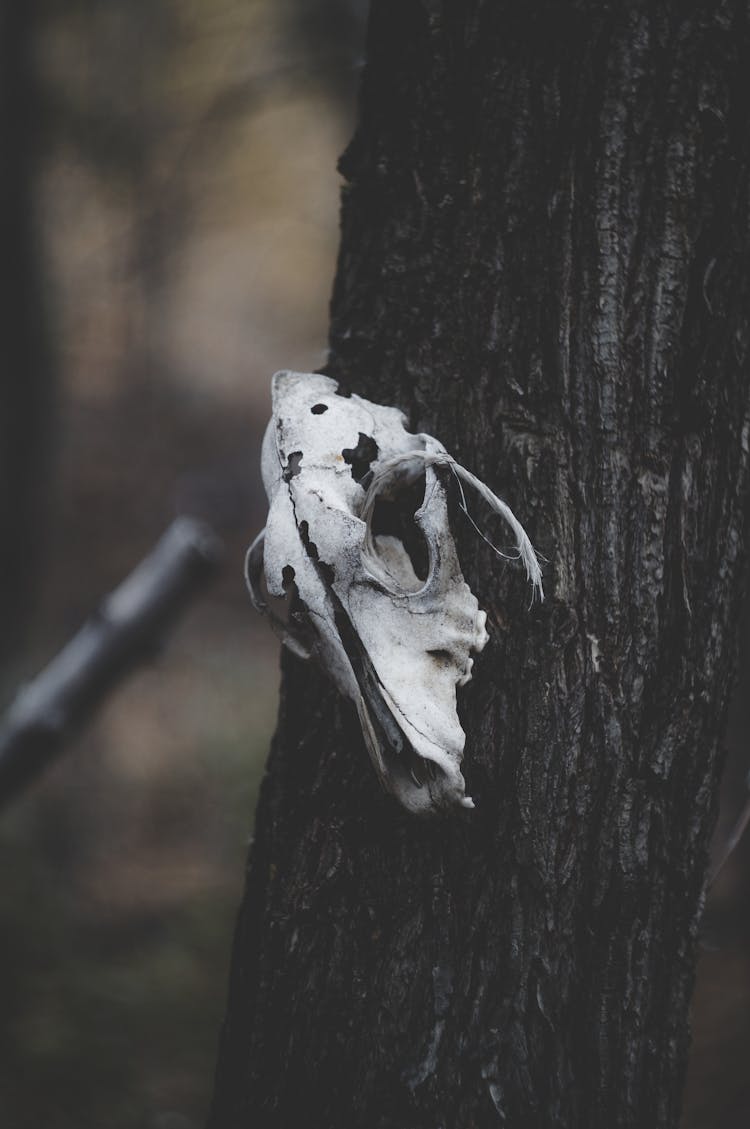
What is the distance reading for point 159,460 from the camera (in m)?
12.0

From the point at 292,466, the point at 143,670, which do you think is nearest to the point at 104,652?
the point at 292,466

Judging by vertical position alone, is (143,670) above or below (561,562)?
below

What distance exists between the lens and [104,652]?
2963 millimetres

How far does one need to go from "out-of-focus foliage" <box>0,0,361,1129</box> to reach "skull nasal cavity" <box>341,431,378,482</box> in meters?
0.59

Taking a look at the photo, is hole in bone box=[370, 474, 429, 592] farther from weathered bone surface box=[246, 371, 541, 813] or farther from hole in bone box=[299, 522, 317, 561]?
hole in bone box=[299, 522, 317, 561]

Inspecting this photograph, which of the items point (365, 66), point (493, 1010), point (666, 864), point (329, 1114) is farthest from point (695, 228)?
point (329, 1114)

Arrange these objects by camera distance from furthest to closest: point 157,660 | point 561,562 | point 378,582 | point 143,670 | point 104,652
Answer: point 143,670
point 157,660
point 104,652
point 561,562
point 378,582

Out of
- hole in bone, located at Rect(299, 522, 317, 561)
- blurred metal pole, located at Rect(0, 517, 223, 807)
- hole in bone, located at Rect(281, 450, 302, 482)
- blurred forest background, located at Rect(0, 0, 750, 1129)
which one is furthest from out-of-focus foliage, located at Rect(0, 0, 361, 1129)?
blurred metal pole, located at Rect(0, 517, 223, 807)

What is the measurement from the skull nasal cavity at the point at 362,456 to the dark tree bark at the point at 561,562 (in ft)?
0.44

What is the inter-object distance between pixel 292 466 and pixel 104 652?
1672 mm

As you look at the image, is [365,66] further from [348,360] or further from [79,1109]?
[79,1109]

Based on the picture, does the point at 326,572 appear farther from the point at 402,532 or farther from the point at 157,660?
the point at 157,660

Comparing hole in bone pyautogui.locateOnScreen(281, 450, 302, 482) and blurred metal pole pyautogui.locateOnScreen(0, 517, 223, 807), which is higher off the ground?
hole in bone pyautogui.locateOnScreen(281, 450, 302, 482)

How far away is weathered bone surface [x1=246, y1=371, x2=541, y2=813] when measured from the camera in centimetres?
140
